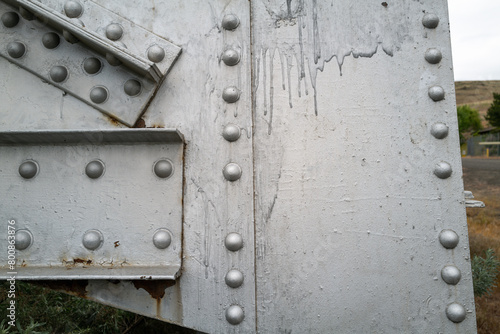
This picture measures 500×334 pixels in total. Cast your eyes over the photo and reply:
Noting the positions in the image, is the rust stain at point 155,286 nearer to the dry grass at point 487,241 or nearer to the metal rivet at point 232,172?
the metal rivet at point 232,172

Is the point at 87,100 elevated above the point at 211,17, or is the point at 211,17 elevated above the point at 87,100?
the point at 211,17

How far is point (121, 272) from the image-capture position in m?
1.00

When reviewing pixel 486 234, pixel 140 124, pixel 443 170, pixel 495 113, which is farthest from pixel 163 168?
pixel 495 113

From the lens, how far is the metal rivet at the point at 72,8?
3.66 ft

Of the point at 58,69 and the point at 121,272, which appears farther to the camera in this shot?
the point at 58,69

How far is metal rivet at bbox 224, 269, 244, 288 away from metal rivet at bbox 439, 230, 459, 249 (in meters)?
0.62

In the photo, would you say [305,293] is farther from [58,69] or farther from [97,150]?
[58,69]

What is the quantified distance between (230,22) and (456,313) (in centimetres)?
115

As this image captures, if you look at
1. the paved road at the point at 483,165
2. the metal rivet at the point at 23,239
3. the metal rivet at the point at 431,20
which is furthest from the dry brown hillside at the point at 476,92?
the metal rivet at the point at 23,239

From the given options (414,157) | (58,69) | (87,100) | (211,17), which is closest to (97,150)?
(87,100)

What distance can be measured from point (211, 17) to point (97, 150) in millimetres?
590

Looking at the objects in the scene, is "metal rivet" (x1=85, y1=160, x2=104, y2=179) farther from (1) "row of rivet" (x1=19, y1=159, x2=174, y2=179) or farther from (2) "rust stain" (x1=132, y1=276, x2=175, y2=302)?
(2) "rust stain" (x1=132, y1=276, x2=175, y2=302)

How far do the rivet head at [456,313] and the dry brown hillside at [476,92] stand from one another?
206ft

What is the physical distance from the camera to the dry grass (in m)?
2.46
